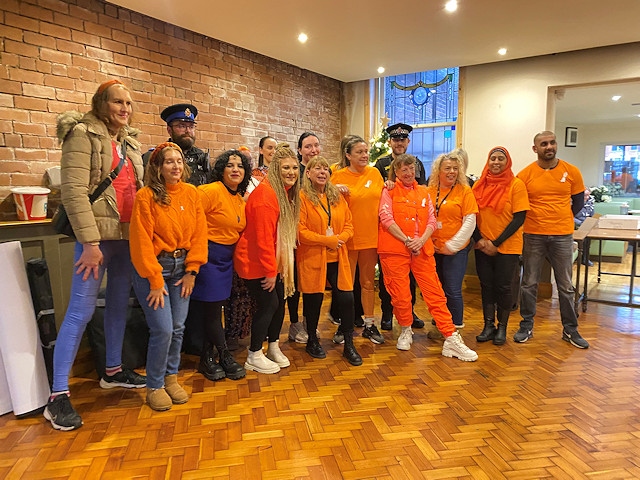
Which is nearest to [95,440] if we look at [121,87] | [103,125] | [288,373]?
[288,373]

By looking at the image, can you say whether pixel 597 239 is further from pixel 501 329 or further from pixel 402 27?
pixel 402 27

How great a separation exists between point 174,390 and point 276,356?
2.39ft

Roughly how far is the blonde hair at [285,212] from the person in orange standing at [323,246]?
0.10m

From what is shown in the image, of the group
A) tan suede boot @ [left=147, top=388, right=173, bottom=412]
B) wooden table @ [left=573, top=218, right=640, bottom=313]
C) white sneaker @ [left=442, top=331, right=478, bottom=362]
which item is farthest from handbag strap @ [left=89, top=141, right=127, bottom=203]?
wooden table @ [left=573, top=218, right=640, bottom=313]

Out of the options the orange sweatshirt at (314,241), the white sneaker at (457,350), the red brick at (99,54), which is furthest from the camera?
the red brick at (99,54)

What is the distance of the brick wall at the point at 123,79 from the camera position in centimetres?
337

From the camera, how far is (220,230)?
274 cm

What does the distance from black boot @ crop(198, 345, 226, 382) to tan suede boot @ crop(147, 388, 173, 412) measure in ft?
1.24

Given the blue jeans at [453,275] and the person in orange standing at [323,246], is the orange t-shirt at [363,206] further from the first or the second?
the blue jeans at [453,275]

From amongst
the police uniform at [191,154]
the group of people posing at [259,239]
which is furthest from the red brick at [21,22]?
the group of people posing at [259,239]

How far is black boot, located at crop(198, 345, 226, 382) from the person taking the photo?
2.86 meters

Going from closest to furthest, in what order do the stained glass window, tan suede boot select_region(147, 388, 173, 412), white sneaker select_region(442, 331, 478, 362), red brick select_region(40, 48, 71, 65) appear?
tan suede boot select_region(147, 388, 173, 412)
white sneaker select_region(442, 331, 478, 362)
red brick select_region(40, 48, 71, 65)
the stained glass window

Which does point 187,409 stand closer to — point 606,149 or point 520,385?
point 520,385

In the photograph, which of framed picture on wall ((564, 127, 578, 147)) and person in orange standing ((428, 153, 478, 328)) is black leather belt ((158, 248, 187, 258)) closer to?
person in orange standing ((428, 153, 478, 328))
